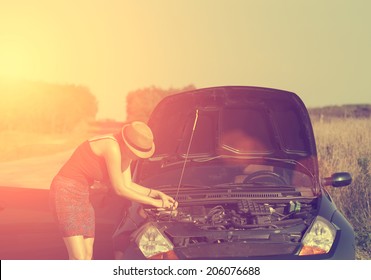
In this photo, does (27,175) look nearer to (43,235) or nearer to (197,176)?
(43,235)

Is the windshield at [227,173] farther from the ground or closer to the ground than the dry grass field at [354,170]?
farther from the ground

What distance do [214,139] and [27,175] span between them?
1087cm

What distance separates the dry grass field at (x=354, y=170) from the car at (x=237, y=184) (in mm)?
1763

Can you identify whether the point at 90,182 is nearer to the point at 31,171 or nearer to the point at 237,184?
the point at 237,184

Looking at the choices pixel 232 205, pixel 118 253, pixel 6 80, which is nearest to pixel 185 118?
pixel 232 205

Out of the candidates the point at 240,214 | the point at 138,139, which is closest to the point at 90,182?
the point at 138,139

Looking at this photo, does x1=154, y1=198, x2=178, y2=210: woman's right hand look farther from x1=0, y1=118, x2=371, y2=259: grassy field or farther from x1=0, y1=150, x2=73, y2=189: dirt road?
x1=0, y1=150, x2=73, y2=189: dirt road

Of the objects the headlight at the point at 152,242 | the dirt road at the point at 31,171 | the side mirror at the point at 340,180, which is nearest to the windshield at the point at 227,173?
the side mirror at the point at 340,180

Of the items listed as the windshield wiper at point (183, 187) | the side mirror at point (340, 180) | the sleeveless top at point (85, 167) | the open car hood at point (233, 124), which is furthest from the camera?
the open car hood at point (233, 124)

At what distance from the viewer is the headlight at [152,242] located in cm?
479

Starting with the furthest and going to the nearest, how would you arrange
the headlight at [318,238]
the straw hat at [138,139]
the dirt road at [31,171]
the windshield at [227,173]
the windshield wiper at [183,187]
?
the dirt road at [31,171], the windshield at [227,173], the windshield wiper at [183,187], the straw hat at [138,139], the headlight at [318,238]

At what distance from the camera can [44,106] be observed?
141ft

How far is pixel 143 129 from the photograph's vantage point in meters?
5.09

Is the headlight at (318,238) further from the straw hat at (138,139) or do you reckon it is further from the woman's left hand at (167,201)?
the straw hat at (138,139)
